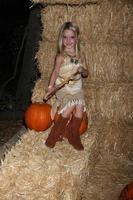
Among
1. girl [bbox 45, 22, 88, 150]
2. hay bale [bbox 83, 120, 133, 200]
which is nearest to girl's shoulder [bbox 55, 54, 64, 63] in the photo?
girl [bbox 45, 22, 88, 150]

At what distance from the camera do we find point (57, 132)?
506cm

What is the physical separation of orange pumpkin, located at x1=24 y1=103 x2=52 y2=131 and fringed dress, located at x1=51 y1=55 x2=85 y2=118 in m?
0.10

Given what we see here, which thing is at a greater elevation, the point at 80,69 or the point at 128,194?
the point at 80,69

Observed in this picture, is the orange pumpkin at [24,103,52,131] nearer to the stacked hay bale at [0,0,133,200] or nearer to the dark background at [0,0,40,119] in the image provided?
the stacked hay bale at [0,0,133,200]

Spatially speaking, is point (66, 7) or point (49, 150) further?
point (66, 7)

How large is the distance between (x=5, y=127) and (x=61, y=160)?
348 centimetres

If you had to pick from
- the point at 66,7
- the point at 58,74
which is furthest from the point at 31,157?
the point at 66,7

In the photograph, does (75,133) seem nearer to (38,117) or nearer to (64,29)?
(38,117)

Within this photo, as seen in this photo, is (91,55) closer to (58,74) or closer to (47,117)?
(58,74)

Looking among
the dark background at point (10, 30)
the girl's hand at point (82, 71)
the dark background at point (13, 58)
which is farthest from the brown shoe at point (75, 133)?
the dark background at point (10, 30)

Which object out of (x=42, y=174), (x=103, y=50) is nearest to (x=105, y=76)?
(x=103, y=50)

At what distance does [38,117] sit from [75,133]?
0.60 metres

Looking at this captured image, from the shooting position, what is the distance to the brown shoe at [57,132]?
16.2ft

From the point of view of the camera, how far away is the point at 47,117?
5.38 metres
